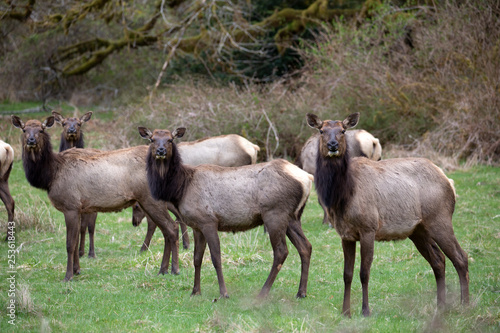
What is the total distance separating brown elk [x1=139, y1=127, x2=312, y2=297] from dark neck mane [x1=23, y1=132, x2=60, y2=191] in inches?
75.9

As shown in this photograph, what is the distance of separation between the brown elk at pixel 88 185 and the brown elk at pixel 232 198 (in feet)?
3.51

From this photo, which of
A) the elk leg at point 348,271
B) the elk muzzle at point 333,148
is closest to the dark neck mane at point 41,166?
the elk muzzle at point 333,148

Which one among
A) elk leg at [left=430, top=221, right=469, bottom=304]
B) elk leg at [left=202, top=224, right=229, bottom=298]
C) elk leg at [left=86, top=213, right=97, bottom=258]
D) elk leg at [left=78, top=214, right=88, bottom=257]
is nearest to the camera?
elk leg at [left=430, top=221, right=469, bottom=304]

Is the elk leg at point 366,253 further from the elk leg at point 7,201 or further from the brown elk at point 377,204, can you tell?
the elk leg at point 7,201

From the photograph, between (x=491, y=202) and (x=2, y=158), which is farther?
(x=491, y=202)

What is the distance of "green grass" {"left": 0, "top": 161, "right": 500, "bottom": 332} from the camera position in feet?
20.9

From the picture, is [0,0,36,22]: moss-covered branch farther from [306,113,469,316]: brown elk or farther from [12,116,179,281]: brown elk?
[306,113,469,316]: brown elk

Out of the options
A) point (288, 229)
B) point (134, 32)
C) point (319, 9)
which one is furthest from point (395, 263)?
point (134, 32)

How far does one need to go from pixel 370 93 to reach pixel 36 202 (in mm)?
10338

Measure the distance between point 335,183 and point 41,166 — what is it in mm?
4765

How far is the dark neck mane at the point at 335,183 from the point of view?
6.68m

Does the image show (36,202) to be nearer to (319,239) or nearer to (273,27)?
(319,239)

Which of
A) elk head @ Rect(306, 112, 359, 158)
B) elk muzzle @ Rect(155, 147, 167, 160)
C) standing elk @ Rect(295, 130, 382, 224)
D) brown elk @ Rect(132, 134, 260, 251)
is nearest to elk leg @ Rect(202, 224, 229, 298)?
elk muzzle @ Rect(155, 147, 167, 160)

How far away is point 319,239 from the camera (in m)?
11.1
